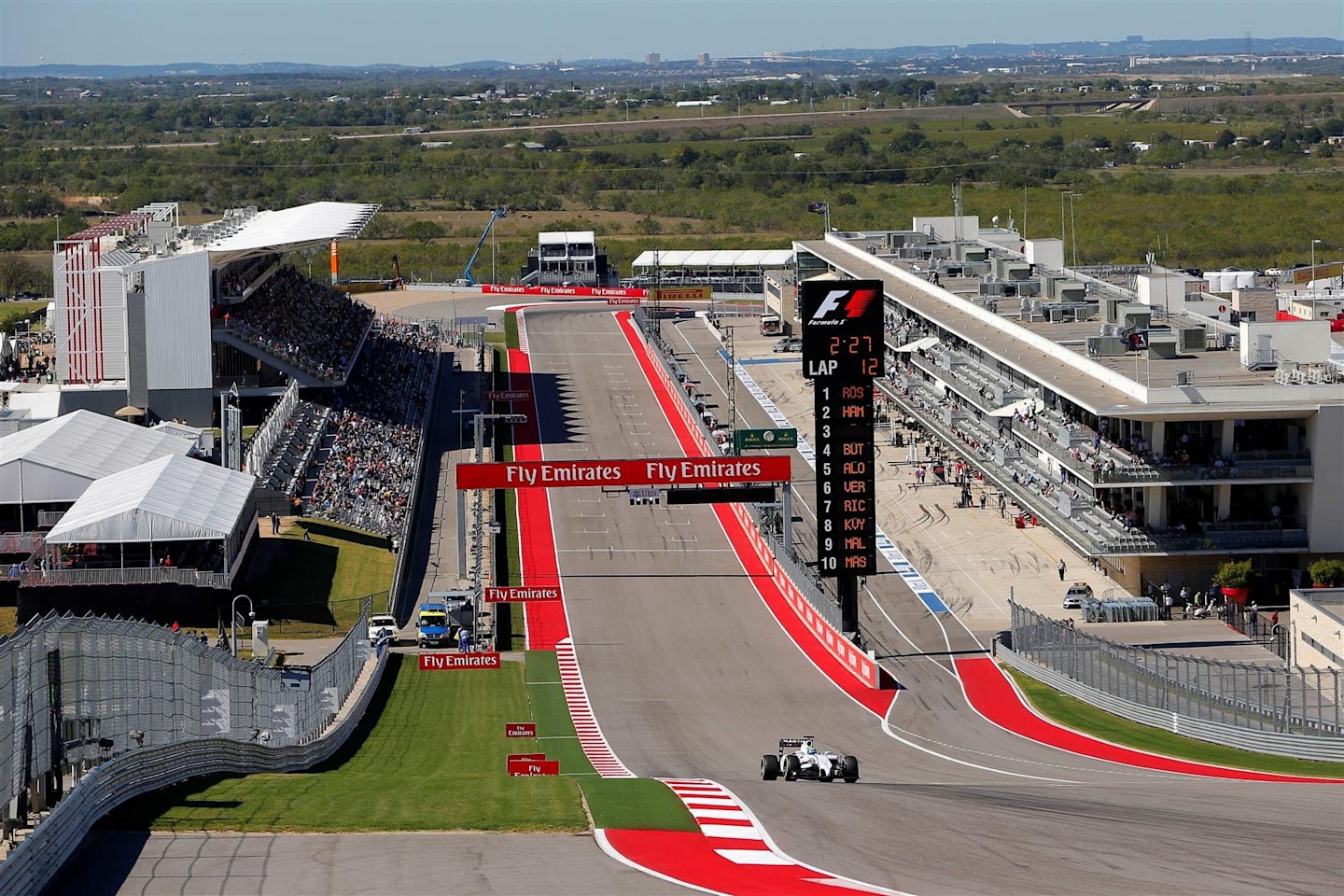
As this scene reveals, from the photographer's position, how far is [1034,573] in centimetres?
6056

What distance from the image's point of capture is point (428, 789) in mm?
34438

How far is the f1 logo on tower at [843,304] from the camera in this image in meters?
50.4

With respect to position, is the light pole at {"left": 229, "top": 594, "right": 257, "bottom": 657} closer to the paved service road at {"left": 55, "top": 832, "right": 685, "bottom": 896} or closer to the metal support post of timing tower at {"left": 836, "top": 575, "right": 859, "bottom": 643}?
the metal support post of timing tower at {"left": 836, "top": 575, "right": 859, "bottom": 643}

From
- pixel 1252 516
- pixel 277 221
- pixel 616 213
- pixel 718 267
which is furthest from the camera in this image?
pixel 616 213

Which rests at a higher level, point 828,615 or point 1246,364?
point 1246,364

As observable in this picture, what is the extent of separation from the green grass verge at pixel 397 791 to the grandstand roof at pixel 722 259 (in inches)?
3707

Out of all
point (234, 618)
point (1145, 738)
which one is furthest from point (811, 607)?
point (234, 618)

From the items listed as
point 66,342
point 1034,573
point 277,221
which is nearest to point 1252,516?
point 1034,573

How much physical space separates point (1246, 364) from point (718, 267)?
79.5 m

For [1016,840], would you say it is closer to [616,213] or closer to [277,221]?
[277,221]

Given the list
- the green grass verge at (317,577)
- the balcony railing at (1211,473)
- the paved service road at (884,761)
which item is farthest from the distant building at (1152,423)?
the green grass verge at (317,577)

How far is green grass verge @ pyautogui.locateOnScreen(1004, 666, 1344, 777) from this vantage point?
1598 inches

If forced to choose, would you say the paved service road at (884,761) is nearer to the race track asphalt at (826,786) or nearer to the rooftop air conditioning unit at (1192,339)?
the race track asphalt at (826,786)

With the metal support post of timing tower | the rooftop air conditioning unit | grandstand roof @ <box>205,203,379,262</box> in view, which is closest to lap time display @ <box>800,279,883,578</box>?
the metal support post of timing tower
